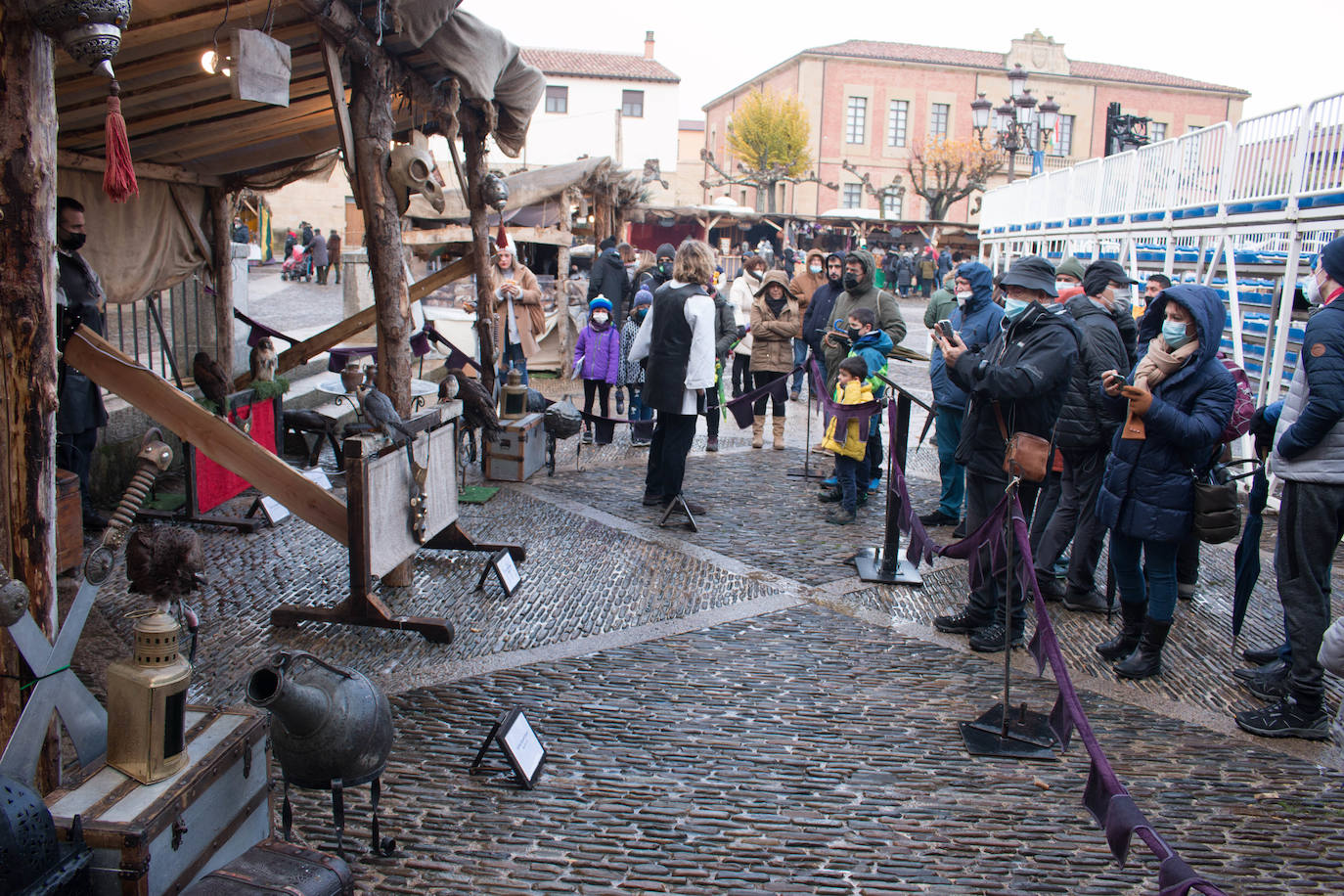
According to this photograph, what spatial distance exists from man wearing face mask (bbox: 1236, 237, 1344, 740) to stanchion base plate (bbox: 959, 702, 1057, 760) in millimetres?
986

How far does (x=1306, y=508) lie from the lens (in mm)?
4227

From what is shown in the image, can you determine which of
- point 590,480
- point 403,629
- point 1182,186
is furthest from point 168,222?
point 1182,186

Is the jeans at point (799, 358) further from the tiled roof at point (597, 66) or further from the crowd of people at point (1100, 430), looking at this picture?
the tiled roof at point (597, 66)

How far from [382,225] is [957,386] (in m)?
4.36

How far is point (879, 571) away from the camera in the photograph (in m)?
6.37

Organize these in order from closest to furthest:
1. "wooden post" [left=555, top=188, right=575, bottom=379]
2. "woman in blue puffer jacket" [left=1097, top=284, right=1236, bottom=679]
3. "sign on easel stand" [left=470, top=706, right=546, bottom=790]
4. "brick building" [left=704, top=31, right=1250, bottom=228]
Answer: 1. "sign on easel stand" [left=470, top=706, right=546, bottom=790]
2. "woman in blue puffer jacket" [left=1097, top=284, right=1236, bottom=679]
3. "wooden post" [left=555, top=188, right=575, bottom=379]
4. "brick building" [left=704, top=31, right=1250, bottom=228]

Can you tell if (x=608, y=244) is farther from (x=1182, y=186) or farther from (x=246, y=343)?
(x=1182, y=186)

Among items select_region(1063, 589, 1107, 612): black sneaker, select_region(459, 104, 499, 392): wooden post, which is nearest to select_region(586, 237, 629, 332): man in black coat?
select_region(459, 104, 499, 392): wooden post

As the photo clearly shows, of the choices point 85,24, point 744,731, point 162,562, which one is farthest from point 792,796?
point 85,24

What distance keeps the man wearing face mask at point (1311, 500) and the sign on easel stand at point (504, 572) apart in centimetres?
388

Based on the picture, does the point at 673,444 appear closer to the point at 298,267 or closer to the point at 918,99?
the point at 298,267

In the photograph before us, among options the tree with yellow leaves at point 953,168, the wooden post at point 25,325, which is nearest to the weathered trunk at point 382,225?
the wooden post at point 25,325

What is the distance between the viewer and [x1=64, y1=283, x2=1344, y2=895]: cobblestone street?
3309 millimetres

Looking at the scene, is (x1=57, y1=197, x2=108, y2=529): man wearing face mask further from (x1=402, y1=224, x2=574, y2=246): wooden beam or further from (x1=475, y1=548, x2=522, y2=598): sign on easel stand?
(x1=402, y1=224, x2=574, y2=246): wooden beam
